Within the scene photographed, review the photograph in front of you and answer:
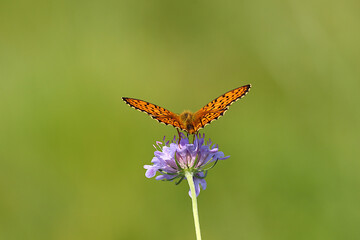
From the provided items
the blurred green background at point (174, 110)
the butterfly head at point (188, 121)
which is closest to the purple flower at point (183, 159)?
the butterfly head at point (188, 121)

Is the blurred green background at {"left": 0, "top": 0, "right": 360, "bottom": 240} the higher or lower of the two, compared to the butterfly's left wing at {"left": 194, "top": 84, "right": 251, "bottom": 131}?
higher

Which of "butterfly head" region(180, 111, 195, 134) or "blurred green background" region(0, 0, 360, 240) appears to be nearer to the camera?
"butterfly head" region(180, 111, 195, 134)

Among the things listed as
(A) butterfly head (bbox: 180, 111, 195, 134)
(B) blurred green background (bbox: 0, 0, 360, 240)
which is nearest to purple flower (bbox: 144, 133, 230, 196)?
(A) butterfly head (bbox: 180, 111, 195, 134)

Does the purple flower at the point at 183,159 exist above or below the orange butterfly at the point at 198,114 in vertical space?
below

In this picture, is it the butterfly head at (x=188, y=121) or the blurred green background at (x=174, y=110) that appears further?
the blurred green background at (x=174, y=110)

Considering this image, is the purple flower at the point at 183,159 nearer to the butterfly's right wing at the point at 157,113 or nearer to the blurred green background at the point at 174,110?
the butterfly's right wing at the point at 157,113

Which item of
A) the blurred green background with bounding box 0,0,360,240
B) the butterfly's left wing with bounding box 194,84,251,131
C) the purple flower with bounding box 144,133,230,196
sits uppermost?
the blurred green background with bounding box 0,0,360,240

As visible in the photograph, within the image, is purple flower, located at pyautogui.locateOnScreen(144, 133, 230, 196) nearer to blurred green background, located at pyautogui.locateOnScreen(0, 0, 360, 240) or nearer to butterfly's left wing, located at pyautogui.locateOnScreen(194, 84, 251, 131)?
butterfly's left wing, located at pyautogui.locateOnScreen(194, 84, 251, 131)
